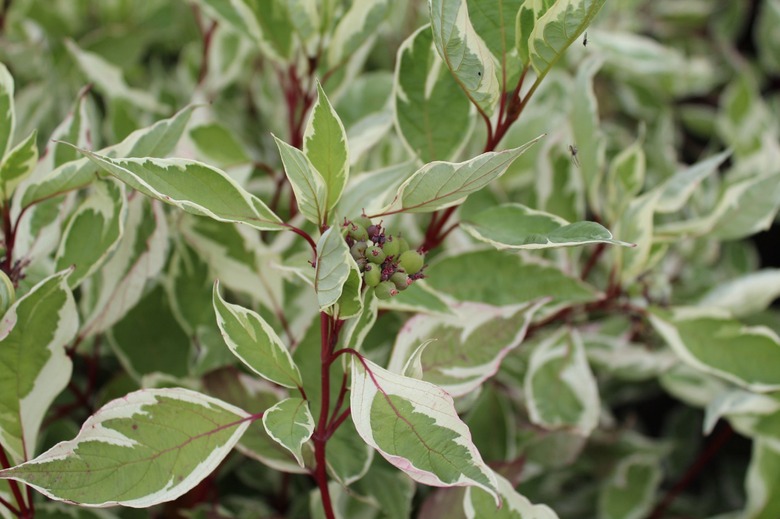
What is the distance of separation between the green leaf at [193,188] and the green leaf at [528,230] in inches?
7.3

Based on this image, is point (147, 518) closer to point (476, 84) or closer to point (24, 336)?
point (24, 336)

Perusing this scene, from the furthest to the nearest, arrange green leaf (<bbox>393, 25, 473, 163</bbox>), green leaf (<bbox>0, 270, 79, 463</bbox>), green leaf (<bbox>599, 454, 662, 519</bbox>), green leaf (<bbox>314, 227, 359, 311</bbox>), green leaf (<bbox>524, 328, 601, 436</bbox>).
Answer: green leaf (<bbox>599, 454, 662, 519</bbox>), green leaf (<bbox>524, 328, 601, 436</bbox>), green leaf (<bbox>393, 25, 473, 163</bbox>), green leaf (<bbox>0, 270, 79, 463</bbox>), green leaf (<bbox>314, 227, 359, 311</bbox>)

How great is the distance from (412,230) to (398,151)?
13cm

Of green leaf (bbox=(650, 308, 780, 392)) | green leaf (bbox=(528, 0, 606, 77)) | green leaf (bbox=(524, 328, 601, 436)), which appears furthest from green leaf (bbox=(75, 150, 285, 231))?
green leaf (bbox=(650, 308, 780, 392))

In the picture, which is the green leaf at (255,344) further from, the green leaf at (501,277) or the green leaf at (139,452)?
the green leaf at (501,277)

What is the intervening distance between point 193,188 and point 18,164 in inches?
7.5

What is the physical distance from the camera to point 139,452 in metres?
0.60

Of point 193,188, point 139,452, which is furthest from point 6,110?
point 139,452

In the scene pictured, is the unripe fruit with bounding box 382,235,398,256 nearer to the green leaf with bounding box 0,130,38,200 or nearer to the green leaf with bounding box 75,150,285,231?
A: the green leaf with bounding box 75,150,285,231

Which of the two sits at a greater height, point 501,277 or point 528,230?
point 528,230

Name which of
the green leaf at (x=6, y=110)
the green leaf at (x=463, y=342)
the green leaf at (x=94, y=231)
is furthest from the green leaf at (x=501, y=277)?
the green leaf at (x=6, y=110)

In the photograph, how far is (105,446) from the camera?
1.93 ft

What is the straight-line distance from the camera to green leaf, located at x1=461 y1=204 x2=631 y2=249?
0.56 metres

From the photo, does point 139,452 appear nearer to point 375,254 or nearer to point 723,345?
point 375,254
